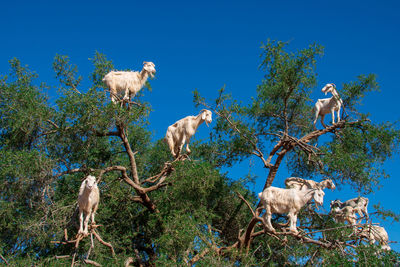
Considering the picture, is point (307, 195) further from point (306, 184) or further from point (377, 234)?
point (377, 234)

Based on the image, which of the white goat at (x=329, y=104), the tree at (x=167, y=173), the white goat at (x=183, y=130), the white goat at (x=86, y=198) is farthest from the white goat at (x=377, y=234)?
the white goat at (x=86, y=198)

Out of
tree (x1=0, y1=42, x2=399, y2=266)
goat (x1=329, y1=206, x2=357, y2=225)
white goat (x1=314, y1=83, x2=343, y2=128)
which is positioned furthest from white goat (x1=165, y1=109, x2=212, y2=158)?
goat (x1=329, y1=206, x2=357, y2=225)

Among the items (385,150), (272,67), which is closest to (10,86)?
(272,67)

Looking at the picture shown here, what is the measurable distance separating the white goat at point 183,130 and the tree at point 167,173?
0.50 meters

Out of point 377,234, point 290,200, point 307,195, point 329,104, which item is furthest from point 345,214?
point 329,104

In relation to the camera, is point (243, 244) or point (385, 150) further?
point (385, 150)

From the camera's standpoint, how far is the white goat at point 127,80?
14961 millimetres

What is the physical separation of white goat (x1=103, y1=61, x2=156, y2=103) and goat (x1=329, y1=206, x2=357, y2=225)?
24.3ft

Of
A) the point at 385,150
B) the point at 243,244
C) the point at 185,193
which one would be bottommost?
the point at 243,244

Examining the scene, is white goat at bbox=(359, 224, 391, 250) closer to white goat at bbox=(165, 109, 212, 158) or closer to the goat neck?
the goat neck

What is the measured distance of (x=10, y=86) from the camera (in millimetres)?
16266

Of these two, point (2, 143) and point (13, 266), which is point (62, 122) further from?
point (13, 266)

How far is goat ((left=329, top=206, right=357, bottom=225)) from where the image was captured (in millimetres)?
13906

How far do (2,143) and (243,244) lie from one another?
8989 millimetres
